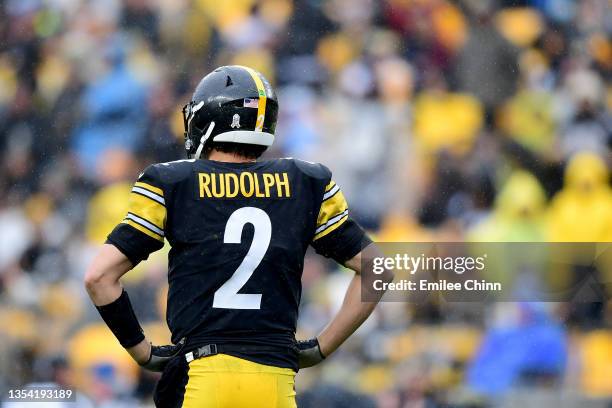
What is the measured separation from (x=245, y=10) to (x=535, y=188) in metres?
2.77

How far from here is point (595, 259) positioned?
8203mm

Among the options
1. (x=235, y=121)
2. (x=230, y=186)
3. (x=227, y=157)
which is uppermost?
(x=235, y=121)

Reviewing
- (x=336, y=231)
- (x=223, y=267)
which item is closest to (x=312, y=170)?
(x=336, y=231)

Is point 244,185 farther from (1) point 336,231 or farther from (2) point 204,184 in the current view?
(1) point 336,231

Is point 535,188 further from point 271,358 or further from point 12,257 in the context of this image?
point 271,358

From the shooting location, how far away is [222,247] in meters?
3.43

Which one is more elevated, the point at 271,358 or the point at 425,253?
the point at 425,253

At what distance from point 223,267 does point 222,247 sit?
6 centimetres

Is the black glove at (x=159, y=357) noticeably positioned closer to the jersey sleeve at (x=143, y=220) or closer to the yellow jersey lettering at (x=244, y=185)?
the jersey sleeve at (x=143, y=220)

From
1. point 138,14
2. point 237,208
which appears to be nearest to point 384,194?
point 138,14

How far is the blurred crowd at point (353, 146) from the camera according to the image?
789cm

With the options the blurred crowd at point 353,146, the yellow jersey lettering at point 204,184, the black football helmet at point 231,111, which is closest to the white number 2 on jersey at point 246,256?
the yellow jersey lettering at point 204,184

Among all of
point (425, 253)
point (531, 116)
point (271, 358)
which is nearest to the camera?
point (271, 358)

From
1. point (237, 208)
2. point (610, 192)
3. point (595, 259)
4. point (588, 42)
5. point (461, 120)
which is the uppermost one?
point (588, 42)
